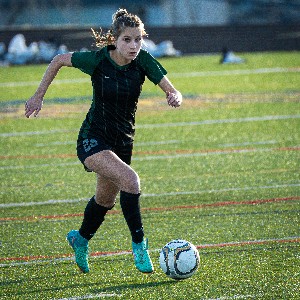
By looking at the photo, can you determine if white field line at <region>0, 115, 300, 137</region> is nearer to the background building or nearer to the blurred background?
the blurred background

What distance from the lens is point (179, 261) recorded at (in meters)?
6.35

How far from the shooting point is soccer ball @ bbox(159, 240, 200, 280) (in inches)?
250

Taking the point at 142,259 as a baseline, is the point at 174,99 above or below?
above

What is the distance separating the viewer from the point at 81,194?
10164 mm

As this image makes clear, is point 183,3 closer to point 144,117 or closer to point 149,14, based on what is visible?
point 149,14

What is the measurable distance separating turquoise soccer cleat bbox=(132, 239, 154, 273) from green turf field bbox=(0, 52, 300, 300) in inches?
3.8

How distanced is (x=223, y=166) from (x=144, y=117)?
17.8 ft

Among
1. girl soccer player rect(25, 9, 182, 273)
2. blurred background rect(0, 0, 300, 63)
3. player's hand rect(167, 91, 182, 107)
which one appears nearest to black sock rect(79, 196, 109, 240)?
girl soccer player rect(25, 9, 182, 273)

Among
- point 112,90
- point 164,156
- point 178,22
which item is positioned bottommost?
point 178,22

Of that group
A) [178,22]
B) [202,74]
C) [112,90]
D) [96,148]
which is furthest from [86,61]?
[178,22]

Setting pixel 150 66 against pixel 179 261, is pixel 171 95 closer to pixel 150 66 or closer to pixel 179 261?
pixel 150 66

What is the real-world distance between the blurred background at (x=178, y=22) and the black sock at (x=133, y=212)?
25.3 m

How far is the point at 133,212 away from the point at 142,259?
34 cm

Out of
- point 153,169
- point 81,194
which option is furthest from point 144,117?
point 81,194
